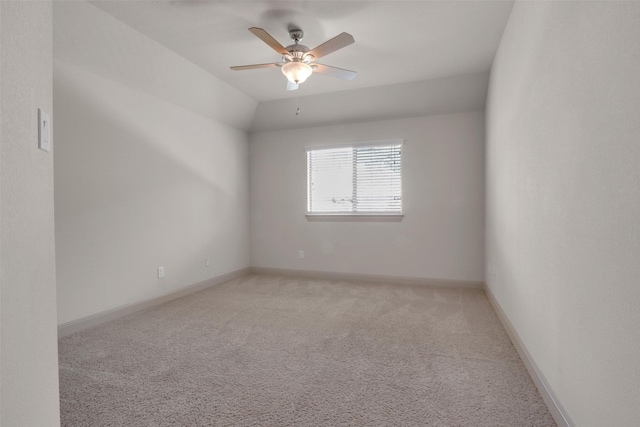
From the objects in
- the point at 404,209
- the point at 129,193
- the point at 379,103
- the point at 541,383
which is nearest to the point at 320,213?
the point at 404,209

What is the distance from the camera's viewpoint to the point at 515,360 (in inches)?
89.7

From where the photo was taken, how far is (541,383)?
186cm

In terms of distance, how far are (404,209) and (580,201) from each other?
3227mm

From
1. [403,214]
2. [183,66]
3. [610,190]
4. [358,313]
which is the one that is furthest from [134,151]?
[610,190]

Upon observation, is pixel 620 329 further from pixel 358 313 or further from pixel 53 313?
pixel 358 313

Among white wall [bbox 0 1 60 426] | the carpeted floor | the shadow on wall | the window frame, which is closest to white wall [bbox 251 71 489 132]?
the window frame

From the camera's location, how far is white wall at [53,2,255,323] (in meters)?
2.76

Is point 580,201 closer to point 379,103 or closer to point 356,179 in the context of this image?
point 379,103

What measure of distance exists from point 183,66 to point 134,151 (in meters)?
1.03

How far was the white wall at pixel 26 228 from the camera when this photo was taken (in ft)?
2.35

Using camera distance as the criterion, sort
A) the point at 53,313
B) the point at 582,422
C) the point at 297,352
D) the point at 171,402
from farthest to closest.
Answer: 1. the point at 297,352
2. the point at 171,402
3. the point at 582,422
4. the point at 53,313

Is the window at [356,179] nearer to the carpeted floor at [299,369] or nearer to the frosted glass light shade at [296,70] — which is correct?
the carpeted floor at [299,369]

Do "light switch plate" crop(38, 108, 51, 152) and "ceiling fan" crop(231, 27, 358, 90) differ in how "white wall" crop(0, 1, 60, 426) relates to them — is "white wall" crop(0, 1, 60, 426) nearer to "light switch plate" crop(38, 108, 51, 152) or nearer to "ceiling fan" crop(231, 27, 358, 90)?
"light switch plate" crop(38, 108, 51, 152)

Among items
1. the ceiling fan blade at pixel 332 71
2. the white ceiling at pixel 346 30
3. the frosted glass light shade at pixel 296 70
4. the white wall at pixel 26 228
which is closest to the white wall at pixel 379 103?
the white ceiling at pixel 346 30
